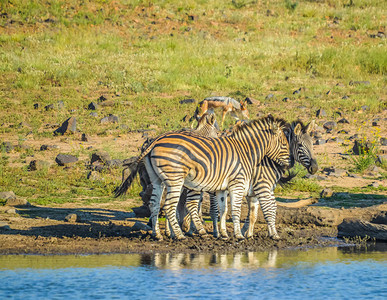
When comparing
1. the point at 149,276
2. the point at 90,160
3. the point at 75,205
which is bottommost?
the point at 149,276

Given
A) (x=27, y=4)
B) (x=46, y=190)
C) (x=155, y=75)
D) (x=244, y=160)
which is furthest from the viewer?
(x=27, y=4)

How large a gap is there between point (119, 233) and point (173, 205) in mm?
1600

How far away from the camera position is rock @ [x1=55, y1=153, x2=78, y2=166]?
15.9m

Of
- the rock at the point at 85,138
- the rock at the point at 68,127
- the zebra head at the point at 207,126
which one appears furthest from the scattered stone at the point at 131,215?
the rock at the point at 68,127

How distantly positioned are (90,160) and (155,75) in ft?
24.2

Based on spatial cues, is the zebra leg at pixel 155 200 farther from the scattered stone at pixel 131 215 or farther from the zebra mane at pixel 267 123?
the scattered stone at pixel 131 215

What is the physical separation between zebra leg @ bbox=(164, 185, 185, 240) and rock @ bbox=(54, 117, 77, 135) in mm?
8965

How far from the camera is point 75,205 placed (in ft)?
43.1

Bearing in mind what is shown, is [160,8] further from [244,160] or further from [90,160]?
[244,160]

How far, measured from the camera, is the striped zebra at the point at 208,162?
382 inches

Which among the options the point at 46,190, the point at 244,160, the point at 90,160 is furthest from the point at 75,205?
the point at 244,160

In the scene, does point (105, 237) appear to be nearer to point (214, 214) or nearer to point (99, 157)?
point (214, 214)

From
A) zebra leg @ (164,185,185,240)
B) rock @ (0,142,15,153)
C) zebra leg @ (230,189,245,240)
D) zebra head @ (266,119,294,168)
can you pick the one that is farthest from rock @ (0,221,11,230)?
rock @ (0,142,15,153)

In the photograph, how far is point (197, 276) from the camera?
8.57 m
